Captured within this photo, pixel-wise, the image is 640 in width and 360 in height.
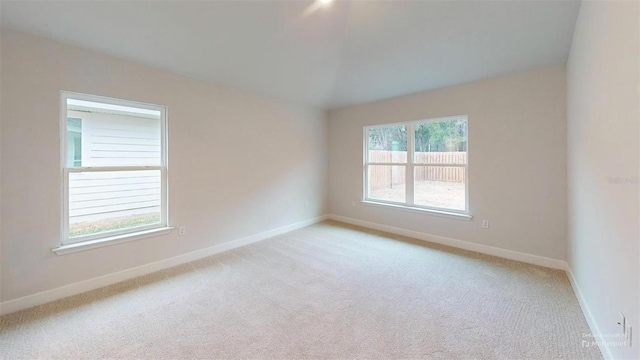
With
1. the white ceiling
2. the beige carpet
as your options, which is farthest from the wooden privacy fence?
the beige carpet

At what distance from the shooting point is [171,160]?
316 centimetres

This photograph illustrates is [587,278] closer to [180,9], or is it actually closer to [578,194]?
[578,194]

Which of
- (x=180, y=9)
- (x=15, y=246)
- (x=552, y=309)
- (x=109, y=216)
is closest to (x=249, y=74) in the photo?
(x=180, y=9)

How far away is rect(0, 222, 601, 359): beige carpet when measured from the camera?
1.75 m

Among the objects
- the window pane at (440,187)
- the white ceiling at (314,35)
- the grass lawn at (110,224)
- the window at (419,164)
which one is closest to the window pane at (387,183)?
the window at (419,164)

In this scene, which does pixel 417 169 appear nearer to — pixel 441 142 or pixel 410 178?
pixel 410 178

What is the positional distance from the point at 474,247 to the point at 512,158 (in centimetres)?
130

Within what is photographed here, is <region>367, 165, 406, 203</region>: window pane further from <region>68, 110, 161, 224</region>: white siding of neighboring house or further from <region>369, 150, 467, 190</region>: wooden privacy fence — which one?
<region>68, 110, 161, 224</region>: white siding of neighboring house

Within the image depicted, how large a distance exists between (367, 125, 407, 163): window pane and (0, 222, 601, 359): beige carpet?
6.57 feet

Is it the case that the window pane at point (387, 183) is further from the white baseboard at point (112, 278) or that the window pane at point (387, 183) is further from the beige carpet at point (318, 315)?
the white baseboard at point (112, 278)

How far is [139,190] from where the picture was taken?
120 inches

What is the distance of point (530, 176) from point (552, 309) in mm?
1643

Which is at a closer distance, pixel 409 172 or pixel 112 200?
pixel 112 200

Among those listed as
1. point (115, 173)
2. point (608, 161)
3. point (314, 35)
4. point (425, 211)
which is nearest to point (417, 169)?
point (425, 211)
